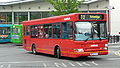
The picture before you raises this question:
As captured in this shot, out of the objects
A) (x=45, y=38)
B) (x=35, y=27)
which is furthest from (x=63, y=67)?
(x=35, y=27)

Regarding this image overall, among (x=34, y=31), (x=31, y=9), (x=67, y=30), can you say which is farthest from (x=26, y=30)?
(x=31, y=9)

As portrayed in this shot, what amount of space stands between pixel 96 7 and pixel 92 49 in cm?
4007

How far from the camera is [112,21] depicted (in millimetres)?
54906

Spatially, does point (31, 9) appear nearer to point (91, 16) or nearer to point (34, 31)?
point (34, 31)

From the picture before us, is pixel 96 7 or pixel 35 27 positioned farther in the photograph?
pixel 96 7

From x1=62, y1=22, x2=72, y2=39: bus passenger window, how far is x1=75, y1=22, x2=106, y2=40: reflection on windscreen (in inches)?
21.5

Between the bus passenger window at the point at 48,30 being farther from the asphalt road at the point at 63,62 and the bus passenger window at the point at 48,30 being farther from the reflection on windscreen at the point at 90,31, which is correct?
the reflection on windscreen at the point at 90,31

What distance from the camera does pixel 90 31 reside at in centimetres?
1747

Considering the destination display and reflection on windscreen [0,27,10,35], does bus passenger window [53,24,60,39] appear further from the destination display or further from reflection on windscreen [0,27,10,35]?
reflection on windscreen [0,27,10,35]

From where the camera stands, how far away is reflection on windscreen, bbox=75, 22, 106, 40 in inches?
679

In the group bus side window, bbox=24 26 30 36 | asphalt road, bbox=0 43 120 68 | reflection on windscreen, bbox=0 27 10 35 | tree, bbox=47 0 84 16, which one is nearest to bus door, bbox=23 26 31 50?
bus side window, bbox=24 26 30 36

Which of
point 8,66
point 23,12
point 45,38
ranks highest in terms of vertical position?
point 23,12

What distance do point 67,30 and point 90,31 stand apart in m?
1.42

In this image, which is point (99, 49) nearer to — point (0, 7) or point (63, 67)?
point (63, 67)
